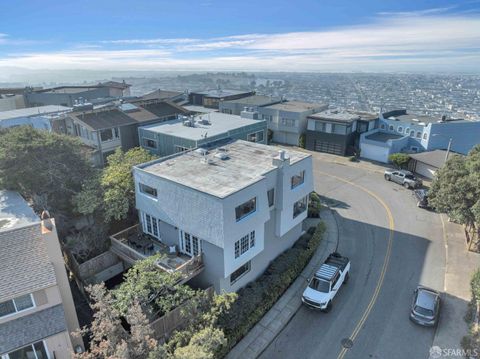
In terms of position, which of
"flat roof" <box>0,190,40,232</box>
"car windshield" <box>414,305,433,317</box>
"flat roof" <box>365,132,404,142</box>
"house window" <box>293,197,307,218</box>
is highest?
"flat roof" <box>365,132,404,142</box>

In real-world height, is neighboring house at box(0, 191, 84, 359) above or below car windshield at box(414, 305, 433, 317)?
above

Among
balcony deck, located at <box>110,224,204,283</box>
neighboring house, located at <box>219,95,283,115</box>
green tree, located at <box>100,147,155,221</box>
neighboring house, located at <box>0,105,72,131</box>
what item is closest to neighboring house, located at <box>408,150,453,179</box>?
neighboring house, located at <box>219,95,283,115</box>

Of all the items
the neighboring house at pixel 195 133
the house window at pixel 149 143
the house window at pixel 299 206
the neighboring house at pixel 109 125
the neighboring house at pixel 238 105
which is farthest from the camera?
the neighboring house at pixel 238 105

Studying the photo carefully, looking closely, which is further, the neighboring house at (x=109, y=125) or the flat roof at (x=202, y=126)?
the neighboring house at (x=109, y=125)

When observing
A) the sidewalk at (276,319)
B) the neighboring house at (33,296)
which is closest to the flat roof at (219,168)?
the neighboring house at (33,296)

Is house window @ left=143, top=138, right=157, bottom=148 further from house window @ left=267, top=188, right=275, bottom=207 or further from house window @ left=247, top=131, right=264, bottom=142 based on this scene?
house window @ left=267, top=188, right=275, bottom=207

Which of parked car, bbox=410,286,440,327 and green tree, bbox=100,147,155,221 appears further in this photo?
green tree, bbox=100,147,155,221

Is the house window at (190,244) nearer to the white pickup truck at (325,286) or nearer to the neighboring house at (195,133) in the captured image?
the white pickup truck at (325,286)

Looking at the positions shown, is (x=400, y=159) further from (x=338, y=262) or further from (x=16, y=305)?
(x=16, y=305)
